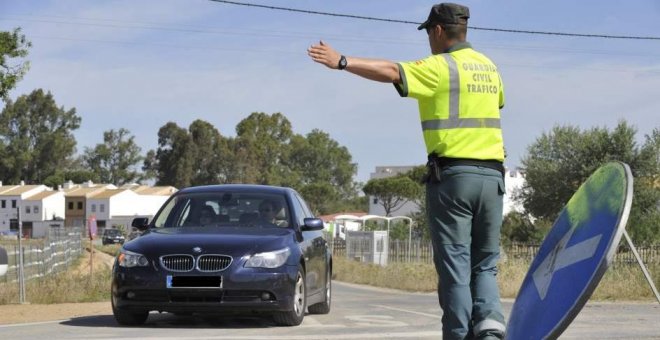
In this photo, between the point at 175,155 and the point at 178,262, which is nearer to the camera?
the point at 178,262

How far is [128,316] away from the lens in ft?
33.1

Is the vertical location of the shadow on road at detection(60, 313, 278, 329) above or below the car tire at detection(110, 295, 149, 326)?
below

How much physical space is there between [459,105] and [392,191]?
106245 millimetres

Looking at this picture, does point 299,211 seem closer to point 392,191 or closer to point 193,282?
point 193,282

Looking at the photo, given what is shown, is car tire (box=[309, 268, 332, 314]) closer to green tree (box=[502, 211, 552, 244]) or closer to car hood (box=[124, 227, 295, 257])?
car hood (box=[124, 227, 295, 257])

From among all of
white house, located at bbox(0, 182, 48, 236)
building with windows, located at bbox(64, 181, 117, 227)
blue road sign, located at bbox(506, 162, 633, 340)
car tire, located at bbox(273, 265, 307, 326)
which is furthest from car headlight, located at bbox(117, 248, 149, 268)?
building with windows, located at bbox(64, 181, 117, 227)

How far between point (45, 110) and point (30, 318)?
121468 mm

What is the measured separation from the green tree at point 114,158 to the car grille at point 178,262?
5520 inches

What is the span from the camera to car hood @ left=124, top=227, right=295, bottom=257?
998 cm

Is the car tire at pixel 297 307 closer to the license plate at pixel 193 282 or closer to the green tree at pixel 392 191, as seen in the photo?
the license plate at pixel 193 282

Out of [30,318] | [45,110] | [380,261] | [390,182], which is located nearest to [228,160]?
[390,182]

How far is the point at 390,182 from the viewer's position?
112m

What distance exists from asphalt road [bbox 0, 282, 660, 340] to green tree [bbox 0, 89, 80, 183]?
11647 centimetres

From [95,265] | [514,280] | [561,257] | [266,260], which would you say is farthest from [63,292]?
[95,265]
